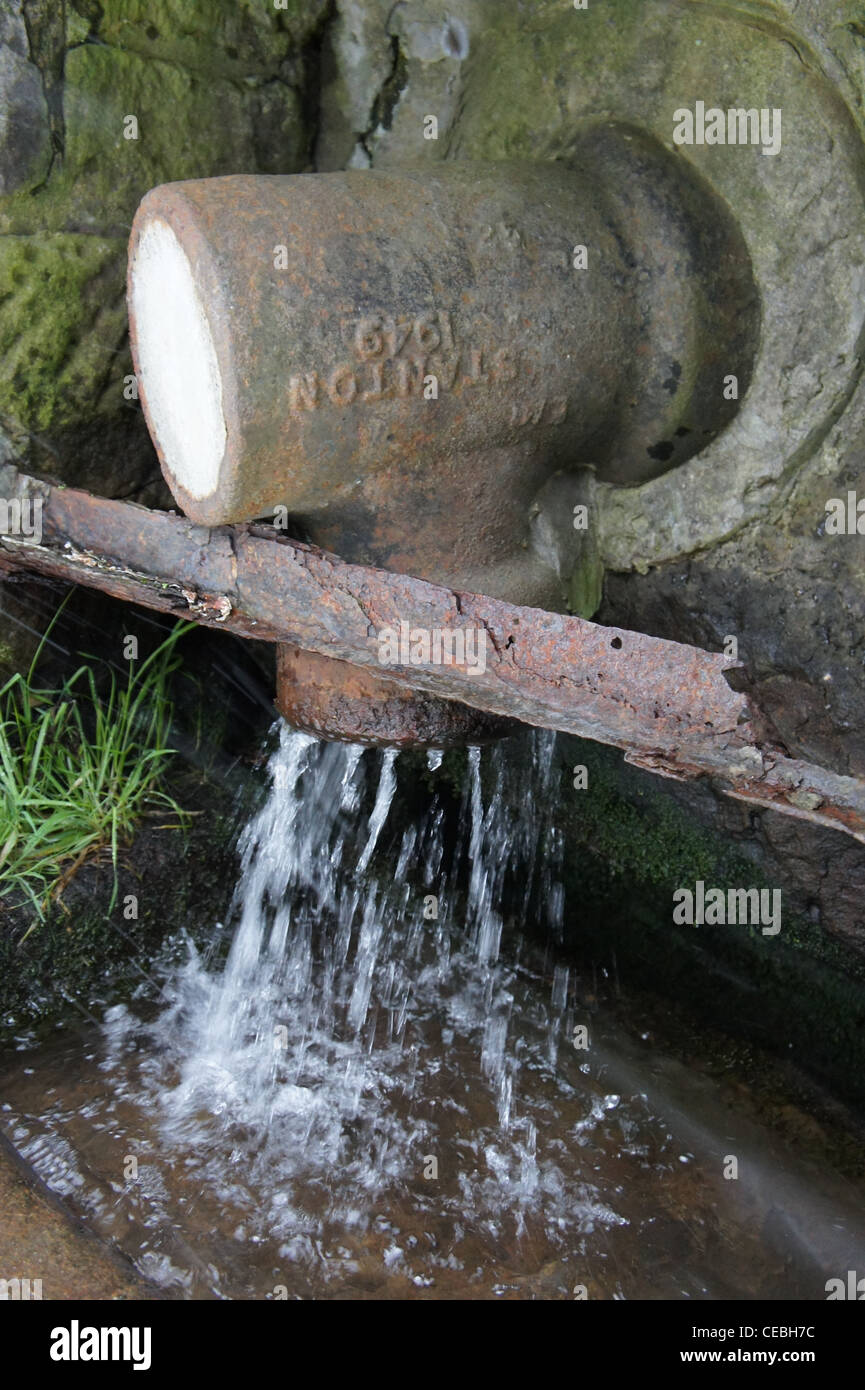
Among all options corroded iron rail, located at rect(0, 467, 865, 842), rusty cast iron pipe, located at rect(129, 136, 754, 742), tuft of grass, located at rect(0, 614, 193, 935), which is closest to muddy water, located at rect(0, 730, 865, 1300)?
tuft of grass, located at rect(0, 614, 193, 935)

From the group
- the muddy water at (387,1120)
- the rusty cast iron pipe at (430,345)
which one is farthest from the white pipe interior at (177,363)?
the muddy water at (387,1120)

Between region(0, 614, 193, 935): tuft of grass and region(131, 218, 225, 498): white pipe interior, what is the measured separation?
34.9 inches

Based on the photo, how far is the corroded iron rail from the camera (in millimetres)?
1526

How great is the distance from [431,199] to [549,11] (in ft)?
2.26

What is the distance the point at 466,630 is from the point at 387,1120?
1203 millimetres

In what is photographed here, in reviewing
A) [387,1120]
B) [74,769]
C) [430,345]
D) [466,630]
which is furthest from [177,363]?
[387,1120]

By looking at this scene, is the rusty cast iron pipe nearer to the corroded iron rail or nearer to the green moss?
the corroded iron rail

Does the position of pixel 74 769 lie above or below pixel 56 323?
below

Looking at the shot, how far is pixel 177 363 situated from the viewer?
1992mm

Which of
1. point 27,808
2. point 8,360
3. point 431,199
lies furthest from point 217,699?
point 431,199

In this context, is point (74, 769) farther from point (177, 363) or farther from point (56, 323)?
point (177, 363)

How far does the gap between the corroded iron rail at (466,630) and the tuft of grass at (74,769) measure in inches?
28.1

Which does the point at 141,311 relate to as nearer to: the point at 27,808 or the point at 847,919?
the point at 27,808

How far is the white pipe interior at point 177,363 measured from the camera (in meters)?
1.89
